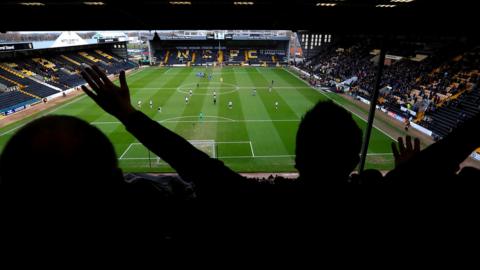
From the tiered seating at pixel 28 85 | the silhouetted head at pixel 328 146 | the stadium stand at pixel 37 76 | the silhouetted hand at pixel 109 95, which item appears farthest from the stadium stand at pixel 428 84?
the tiered seating at pixel 28 85

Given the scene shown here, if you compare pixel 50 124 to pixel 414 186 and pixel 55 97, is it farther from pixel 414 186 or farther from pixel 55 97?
pixel 55 97

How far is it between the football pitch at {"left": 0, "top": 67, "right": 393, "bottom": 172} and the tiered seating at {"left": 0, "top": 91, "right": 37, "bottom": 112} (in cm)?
360

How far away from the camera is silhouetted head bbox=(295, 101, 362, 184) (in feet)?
3.28

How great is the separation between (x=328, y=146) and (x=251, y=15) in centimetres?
369

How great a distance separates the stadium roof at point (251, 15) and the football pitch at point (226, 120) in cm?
458

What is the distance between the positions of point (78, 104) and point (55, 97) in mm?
5602

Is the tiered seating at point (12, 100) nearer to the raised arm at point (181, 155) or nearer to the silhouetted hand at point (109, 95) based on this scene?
the silhouetted hand at point (109, 95)

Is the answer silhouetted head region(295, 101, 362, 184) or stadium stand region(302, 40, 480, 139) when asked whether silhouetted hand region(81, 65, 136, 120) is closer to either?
silhouetted head region(295, 101, 362, 184)

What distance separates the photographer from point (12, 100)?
2791cm

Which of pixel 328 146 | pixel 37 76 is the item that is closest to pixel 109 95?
pixel 328 146

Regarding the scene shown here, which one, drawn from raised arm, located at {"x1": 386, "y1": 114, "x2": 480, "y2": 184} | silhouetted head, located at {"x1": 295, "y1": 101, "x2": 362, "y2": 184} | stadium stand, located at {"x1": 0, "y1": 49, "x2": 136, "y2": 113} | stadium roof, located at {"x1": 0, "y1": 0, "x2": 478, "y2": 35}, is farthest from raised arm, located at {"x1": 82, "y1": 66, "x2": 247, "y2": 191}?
stadium stand, located at {"x1": 0, "y1": 49, "x2": 136, "y2": 113}

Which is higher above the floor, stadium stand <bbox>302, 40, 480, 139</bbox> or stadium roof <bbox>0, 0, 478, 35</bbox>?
stadium roof <bbox>0, 0, 478, 35</bbox>

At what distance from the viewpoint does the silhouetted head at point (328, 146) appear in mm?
1000

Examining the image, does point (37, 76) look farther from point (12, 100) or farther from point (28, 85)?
point (12, 100)
